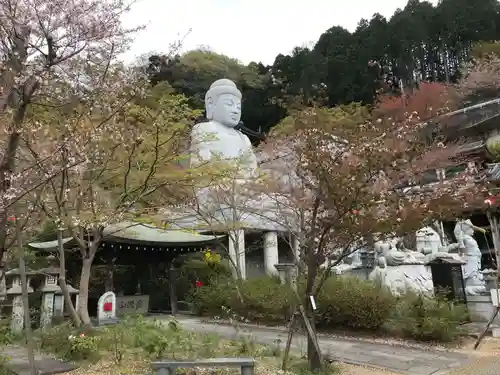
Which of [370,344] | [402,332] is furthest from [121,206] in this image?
[402,332]

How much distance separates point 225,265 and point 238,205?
287cm

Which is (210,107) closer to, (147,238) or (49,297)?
(147,238)

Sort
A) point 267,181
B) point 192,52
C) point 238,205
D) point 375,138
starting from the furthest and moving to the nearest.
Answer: point 192,52
point 238,205
point 267,181
point 375,138

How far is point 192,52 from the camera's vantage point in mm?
35938

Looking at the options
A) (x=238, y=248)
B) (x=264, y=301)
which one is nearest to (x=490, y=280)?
(x=264, y=301)

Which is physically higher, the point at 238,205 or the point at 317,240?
the point at 238,205

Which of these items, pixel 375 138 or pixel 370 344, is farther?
pixel 370 344

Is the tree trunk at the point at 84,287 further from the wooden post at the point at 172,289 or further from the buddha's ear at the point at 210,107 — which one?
the buddha's ear at the point at 210,107

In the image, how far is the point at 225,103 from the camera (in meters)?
20.8

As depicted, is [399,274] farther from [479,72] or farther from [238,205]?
[479,72]

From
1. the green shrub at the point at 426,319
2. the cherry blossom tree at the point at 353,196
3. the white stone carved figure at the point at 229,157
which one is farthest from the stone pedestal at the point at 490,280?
the white stone carved figure at the point at 229,157

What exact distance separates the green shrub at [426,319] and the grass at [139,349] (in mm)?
3579

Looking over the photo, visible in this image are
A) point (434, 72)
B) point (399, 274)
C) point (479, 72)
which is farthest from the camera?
point (434, 72)

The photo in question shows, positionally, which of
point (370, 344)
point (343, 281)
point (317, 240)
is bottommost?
point (370, 344)
